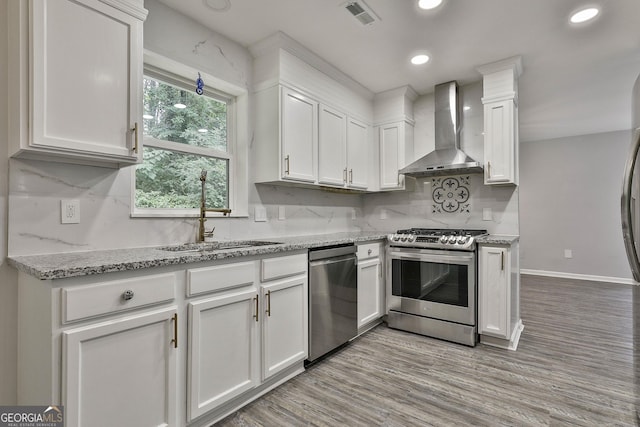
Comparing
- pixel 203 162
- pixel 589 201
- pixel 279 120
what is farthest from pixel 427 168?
pixel 589 201

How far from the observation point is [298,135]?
2.83m

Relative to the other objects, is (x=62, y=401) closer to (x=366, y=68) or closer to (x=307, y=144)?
(x=307, y=144)

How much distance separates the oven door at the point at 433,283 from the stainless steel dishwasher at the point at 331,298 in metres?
0.59

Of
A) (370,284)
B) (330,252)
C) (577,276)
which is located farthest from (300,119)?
(577,276)

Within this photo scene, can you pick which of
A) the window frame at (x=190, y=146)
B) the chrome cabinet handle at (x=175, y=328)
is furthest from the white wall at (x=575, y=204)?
the chrome cabinet handle at (x=175, y=328)

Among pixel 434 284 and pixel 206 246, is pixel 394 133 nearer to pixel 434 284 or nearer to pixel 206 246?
pixel 434 284

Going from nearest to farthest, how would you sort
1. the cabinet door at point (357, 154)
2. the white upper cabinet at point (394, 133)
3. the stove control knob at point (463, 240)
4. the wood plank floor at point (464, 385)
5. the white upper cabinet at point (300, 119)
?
the wood plank floor at point (464, 385) → the white upper cabinet at point (300, 119) → the stove control knob at point (463, 240) → the cabinet door at point (357, 154) → the white upper cabinet at point (394, 133)

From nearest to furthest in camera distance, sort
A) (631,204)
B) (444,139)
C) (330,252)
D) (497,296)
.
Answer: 1. (631,204)
2. (330,252)
3. (497,296)
4. (444,139)

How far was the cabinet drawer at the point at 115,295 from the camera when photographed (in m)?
1.23

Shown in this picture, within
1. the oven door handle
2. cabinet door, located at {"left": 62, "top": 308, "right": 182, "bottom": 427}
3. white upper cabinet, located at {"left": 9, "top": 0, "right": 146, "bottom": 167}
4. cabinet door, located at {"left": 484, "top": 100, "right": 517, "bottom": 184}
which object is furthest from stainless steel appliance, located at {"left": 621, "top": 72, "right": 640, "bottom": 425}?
white upper cabinet, located at {"left": 9, "top": 0, "right": 146, "bottom": 167}

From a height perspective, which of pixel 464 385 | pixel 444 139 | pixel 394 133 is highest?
pixel 394 133

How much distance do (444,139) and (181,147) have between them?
8.86ft

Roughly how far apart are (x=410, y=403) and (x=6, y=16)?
9.94 ft

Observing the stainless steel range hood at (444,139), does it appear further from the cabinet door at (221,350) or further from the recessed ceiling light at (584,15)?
the cabinet door at (221,350)
